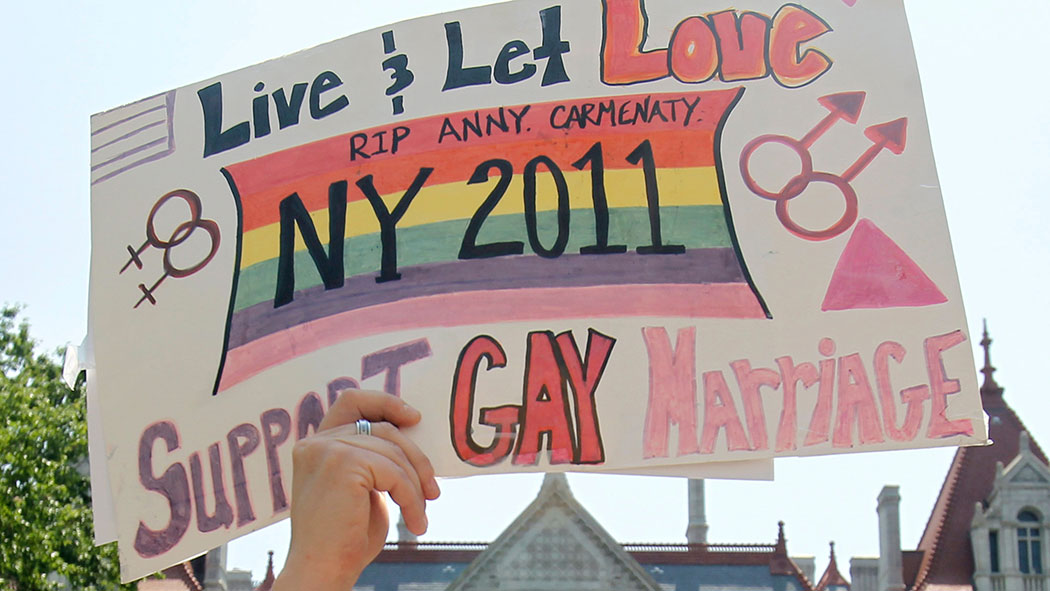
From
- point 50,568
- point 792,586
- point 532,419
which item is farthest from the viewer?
point 792,586

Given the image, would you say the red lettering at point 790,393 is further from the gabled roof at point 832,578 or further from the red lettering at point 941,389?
the gabled roof at point 832,578

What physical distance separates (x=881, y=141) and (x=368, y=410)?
1648 mm

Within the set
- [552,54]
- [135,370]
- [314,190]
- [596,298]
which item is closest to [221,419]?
[135,370]

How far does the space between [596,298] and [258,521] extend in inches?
46.1

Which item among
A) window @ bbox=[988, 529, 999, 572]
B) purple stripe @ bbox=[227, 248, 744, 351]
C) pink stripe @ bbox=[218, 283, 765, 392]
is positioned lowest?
pink stripe @ bbox=[218, 283, 765, 392]

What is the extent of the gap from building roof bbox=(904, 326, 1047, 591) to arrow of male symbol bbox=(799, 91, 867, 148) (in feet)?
112

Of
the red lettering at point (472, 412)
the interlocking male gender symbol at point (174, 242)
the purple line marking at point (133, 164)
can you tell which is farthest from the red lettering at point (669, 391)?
the purple line marking at point (133, 164)

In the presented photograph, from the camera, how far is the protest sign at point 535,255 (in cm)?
443

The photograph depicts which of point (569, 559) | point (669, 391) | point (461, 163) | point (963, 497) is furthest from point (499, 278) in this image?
point (963, 497)

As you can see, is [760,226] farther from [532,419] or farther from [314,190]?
[314,190]

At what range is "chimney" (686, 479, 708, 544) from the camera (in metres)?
44.3

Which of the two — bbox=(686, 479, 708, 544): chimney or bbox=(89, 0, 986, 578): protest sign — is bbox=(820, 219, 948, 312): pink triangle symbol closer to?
bbox=(89, 0, 986, 578): protest sign

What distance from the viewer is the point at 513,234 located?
4703 millimetres

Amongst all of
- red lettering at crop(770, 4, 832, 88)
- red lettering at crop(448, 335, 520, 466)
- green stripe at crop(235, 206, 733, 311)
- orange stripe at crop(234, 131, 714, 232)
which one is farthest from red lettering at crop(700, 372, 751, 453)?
red lettering at crop(770, 4, 832, 88)
